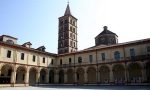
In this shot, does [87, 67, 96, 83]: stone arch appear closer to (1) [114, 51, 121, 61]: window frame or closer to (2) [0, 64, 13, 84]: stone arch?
(1) [114, 51, 121, 61]: window frame

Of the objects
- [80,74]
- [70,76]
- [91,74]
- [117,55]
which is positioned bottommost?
[70,76]

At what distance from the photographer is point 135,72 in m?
30.0

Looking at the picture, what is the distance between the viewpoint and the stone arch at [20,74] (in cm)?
3234

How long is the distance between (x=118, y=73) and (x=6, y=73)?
2192 cm

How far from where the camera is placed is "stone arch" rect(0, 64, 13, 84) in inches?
1172

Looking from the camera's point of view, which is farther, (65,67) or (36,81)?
(65,67)

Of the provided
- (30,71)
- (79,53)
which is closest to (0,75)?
(30,71)

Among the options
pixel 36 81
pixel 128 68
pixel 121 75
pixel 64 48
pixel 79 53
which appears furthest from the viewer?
pixel 64 48

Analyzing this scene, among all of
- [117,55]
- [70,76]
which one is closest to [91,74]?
[70,76]

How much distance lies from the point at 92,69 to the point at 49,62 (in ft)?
34.2

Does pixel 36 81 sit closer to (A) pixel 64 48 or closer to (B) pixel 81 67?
(B) pixel 81 67

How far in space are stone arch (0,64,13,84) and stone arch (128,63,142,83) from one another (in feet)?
73.2

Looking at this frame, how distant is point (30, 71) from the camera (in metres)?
35.3

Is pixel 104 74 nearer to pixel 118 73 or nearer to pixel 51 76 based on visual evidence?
pixel 118 73
